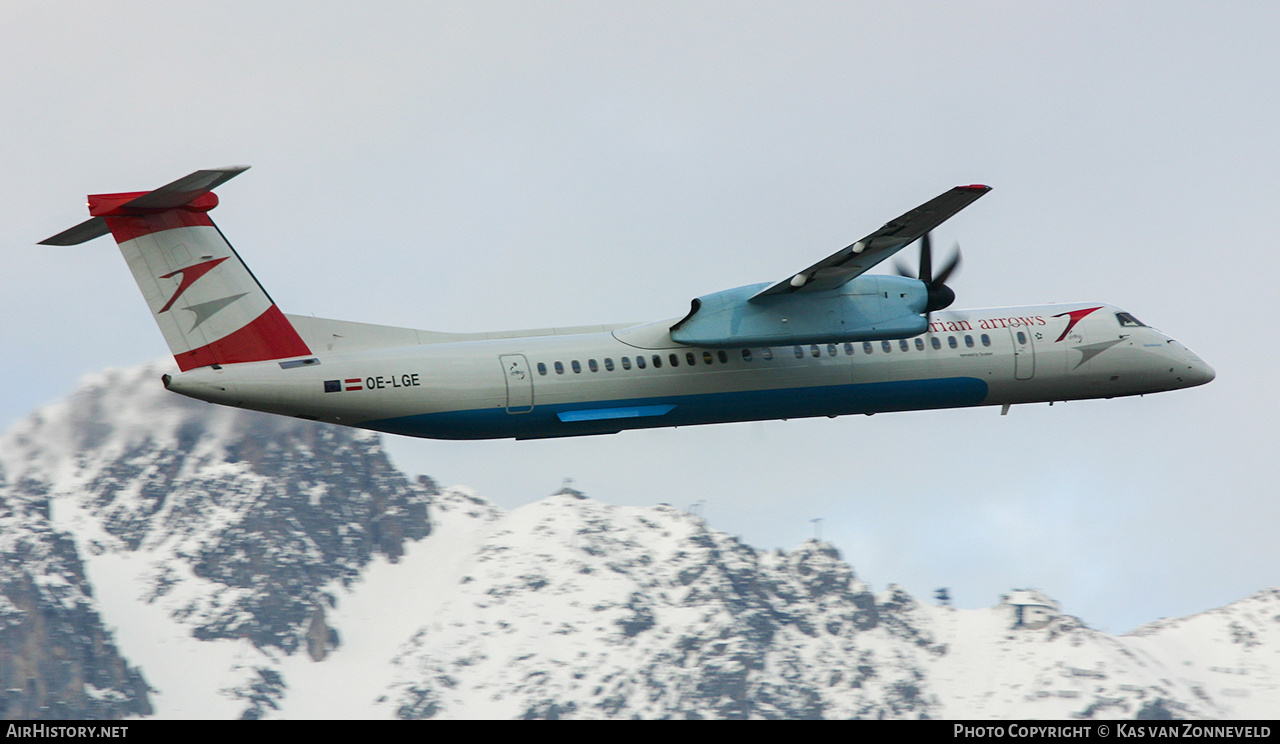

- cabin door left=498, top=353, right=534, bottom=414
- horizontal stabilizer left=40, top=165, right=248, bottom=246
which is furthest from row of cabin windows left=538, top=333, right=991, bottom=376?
horizontal stabilizer left=40, top=165, right=248, bottom=246

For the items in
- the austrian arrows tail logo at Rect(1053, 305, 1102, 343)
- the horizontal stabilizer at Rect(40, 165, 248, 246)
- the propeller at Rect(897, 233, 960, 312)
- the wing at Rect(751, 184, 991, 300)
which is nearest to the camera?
the horizontal stabilizer at Rect(40, 165, 248, 246)

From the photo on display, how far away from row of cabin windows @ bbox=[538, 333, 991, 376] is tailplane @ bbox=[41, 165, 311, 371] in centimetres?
554

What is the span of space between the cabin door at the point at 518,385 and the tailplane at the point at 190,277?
13.4ft

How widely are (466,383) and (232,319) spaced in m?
4.70

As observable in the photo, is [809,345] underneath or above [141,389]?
above

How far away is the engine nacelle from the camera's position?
29.2m

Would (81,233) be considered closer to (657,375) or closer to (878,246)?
(657,375)

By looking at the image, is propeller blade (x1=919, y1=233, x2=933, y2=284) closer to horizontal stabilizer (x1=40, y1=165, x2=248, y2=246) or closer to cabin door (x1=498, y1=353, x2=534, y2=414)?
cabin door (x1=498, y1=353, x2=534, y2=414)

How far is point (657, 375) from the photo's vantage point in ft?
97.1

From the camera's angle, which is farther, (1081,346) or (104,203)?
(1081,346)

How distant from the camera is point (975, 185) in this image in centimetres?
2656
